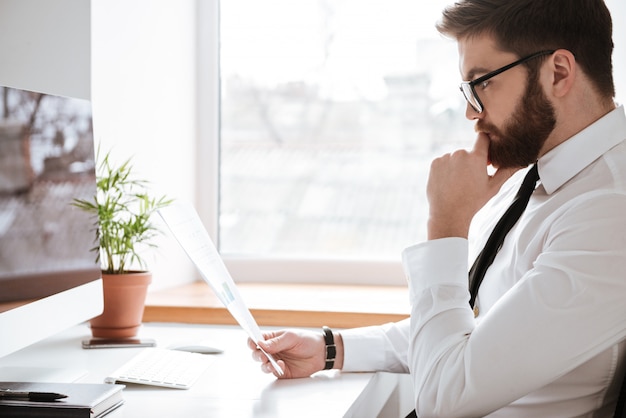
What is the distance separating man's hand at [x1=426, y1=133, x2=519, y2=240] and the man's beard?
0.06 feet

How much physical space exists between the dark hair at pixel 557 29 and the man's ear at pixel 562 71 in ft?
0.06

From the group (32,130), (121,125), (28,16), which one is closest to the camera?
(32,130)

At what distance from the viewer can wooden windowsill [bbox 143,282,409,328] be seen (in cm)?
225

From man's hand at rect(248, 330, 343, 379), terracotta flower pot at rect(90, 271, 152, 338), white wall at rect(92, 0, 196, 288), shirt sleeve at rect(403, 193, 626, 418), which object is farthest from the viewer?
white wall at rect(92, 0, 196, 288)

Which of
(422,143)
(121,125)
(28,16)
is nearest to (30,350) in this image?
(121,125)

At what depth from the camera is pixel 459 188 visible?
61.9 inches

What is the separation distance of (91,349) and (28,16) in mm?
897

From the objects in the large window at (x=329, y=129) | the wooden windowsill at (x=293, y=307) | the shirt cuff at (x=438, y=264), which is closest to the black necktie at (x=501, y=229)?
the shirt cuff at (x=438, y=264)

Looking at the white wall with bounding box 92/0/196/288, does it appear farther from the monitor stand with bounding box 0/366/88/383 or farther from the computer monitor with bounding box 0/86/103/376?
the monitor stand with bounding box 0/366/88/383

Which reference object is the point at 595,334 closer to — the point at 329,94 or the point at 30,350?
the point at 30,350

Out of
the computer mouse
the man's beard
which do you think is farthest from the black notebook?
the man's beard

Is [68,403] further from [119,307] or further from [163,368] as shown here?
[119,307]

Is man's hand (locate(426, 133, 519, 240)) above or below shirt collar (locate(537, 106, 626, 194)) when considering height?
below

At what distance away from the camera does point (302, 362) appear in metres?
1.72
